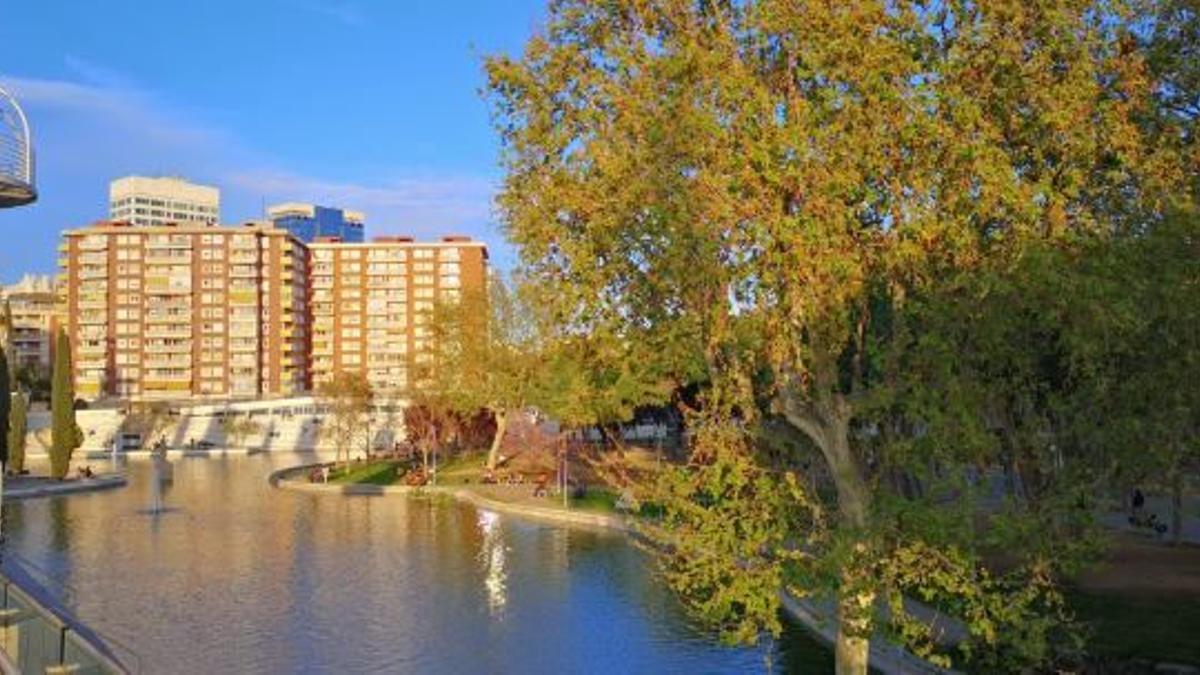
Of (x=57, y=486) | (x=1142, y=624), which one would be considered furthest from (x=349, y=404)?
(x=1142, y=624)

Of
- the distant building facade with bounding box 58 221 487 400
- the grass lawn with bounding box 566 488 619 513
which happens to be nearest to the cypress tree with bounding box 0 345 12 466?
the grass lawn with bounding box 566 488 619 513

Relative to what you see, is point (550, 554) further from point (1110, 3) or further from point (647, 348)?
point (1110, 3)

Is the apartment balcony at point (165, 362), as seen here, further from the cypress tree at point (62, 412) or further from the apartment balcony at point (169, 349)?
the cypress tree at point (62, 412)

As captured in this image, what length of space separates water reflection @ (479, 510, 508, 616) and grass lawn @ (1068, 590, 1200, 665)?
1196cm

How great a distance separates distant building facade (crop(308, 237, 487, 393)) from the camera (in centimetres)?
17612

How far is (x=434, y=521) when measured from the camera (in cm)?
4412

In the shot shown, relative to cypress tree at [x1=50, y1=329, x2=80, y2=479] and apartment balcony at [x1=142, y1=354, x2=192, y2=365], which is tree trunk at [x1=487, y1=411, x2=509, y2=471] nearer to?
cypress tree at [x1=50, y1=329, x2=80, y2=479]

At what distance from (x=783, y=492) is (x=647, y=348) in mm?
2518

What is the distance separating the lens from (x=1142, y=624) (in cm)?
2155

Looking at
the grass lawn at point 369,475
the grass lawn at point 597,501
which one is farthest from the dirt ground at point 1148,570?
the grass lawn at point 369,475

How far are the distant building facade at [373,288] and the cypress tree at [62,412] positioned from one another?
113 metres

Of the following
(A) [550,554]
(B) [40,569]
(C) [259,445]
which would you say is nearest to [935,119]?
(A) [550,554]

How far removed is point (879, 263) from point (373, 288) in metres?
168

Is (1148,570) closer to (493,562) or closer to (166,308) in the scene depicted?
(493,562)
